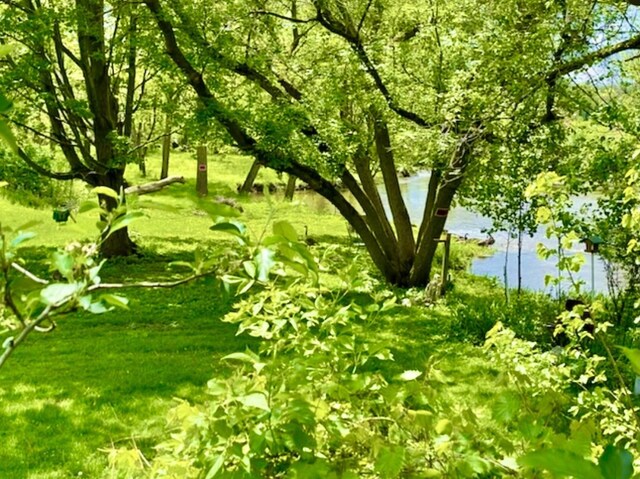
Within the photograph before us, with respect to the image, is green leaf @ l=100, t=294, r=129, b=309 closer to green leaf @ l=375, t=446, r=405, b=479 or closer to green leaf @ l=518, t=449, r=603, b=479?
green leaf @ l=518, t=449, r=603, b=479

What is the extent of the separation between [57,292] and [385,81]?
→ 29.1 ft

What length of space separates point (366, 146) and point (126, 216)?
933 centimetres

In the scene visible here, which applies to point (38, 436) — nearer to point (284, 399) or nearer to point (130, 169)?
point (284, 399)

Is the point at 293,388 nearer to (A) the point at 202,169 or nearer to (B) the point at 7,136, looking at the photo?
(B) the point at 7,136

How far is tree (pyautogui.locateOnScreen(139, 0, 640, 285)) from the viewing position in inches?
288

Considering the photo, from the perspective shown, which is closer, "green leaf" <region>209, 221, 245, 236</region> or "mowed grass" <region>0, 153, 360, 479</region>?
"green leaf" <region>209, 221, 245, 236</region>

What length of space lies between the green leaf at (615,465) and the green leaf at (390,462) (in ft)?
2.06

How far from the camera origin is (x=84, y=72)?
11117 mm

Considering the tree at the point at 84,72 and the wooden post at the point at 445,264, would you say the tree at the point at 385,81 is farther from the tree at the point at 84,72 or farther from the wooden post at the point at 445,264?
the tree at the point at 84,72

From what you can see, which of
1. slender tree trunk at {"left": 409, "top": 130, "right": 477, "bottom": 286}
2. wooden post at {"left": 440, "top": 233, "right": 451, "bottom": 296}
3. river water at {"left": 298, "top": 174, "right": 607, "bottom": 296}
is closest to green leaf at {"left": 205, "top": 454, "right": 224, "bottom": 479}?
river water at {"left": 298, "top": 174, "right": 607, "bottom": 296}

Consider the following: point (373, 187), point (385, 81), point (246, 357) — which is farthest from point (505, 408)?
point (373, 187)

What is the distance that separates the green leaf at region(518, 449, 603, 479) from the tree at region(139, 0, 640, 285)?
691cm

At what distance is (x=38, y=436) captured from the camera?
13.8 ft

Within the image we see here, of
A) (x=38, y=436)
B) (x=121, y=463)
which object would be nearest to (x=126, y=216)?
(x=121, y=463)
